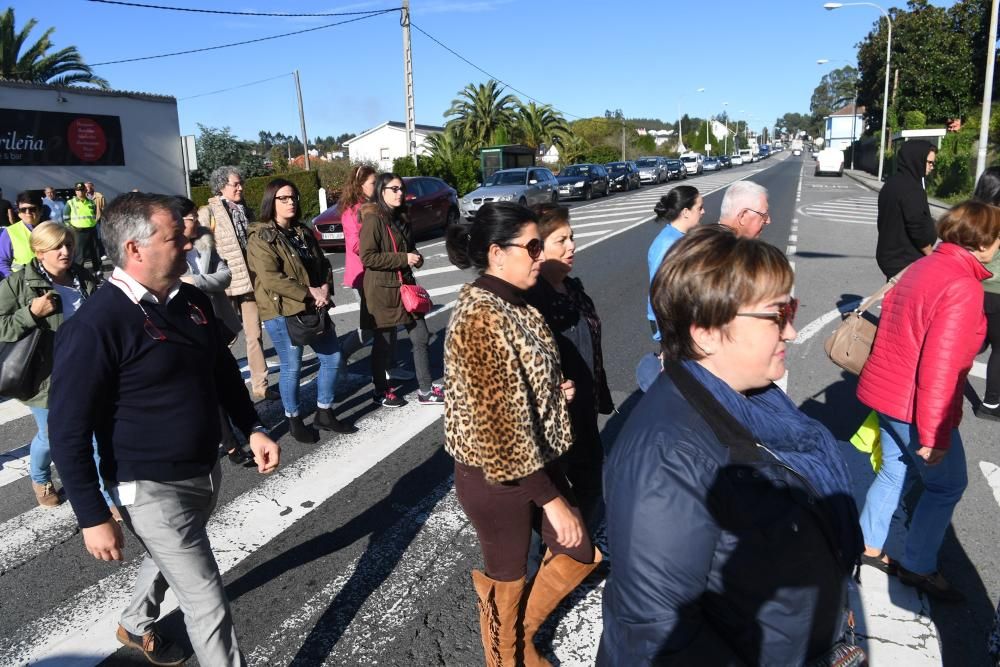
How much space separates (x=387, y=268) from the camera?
215 inches

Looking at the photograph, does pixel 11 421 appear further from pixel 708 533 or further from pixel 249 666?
pixel 708 533

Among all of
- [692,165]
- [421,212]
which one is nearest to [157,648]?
[421,212]

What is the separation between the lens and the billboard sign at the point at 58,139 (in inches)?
707

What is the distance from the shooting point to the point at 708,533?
1498 mm

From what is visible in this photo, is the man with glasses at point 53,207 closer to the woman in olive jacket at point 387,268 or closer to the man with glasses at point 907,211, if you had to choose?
the woman in olive jacket at point 387,268

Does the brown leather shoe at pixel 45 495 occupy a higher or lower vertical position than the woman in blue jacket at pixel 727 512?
lower

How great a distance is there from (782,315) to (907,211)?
16.4ft

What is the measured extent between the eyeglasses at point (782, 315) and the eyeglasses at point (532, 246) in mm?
1043

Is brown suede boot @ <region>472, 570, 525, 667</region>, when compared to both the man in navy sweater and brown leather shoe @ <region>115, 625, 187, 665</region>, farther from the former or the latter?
brown leather shoe @ <region>115, 625, 187, 665</region>

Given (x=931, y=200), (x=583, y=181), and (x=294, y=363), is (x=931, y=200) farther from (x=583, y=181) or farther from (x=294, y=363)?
(x=294, y=363)

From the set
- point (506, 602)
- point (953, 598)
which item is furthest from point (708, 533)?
point (953, 598)

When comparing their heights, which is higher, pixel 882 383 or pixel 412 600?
pixel 882 383

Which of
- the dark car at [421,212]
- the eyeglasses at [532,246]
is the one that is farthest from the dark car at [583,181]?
the eyeglasses at [532,246]

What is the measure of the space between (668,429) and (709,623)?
424mm
